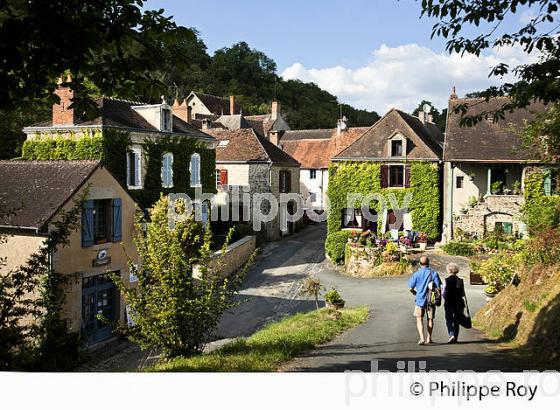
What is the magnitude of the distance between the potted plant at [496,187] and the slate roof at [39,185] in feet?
40.7

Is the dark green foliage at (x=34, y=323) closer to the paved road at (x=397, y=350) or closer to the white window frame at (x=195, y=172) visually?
the paved road at (x=397, y=350)

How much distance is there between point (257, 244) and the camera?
19875mm

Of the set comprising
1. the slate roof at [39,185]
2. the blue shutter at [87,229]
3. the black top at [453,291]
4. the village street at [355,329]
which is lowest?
the village street at [355,329]

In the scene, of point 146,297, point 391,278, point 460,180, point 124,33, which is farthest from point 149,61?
point 460,180

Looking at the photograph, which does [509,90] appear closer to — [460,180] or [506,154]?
[506,154]

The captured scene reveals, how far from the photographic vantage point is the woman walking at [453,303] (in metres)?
6.36

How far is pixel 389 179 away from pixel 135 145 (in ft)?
29.5

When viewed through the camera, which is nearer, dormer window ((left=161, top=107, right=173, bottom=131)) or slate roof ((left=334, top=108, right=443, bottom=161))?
dormer window ((left=161, top=107, right=173, bottom=131))

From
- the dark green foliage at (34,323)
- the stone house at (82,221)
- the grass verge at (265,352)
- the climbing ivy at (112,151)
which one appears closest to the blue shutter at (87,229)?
the stone house at (82,221)

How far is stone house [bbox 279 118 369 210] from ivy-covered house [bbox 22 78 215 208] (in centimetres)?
1012

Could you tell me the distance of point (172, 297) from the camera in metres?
5.64

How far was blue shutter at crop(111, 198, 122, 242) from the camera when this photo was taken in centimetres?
1103

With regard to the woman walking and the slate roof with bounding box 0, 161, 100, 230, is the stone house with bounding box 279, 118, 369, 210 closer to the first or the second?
the slate roof with bounding box 0, 161, 100, 230

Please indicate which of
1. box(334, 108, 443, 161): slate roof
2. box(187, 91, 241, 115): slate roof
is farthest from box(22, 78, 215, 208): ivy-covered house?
box(334, 108, 443, 161): slate roof
